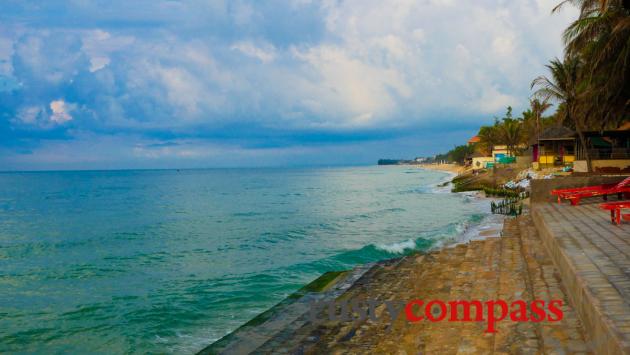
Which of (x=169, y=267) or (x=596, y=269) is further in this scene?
(x=169, y=267)

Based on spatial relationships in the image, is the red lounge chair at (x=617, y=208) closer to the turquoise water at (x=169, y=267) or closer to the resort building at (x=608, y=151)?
the turquoise water at (x=169, y=267)

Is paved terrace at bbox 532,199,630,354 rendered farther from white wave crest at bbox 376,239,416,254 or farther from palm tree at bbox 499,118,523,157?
palm tree at bbox 499,118,523,157

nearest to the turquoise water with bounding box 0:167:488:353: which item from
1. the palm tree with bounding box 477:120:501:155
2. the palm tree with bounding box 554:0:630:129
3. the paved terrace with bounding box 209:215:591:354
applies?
the paved terrace with bounding box 209:215:591:354

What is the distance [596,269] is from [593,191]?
974 cm

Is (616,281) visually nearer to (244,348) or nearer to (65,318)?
(244,348)

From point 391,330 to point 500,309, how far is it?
1658 mm

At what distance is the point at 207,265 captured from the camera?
1812 cm

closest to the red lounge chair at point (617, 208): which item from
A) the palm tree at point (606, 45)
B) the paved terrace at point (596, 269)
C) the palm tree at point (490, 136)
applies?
the paved terrace at point (596, 269)

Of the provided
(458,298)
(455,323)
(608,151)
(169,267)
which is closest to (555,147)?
(608,151)

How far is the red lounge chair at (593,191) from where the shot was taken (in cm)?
1451

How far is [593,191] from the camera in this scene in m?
15.0

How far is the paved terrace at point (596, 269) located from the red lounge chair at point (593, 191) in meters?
2.63

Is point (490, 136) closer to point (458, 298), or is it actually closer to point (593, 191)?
point (593, 191)

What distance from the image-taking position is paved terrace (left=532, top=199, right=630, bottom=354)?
458 cm
